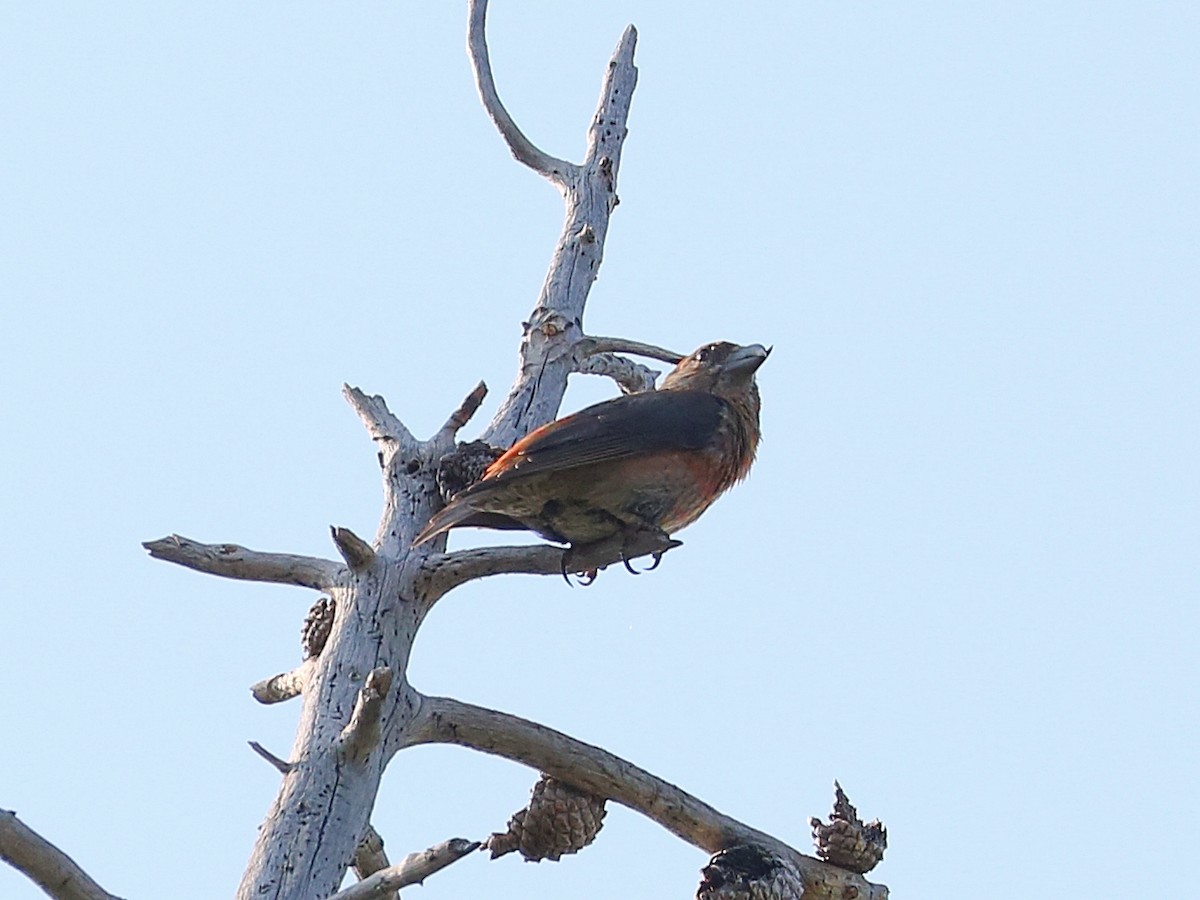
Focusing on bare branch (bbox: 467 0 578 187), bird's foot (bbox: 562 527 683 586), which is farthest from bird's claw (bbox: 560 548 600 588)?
bare branch (bbox: 467 0 578 187)

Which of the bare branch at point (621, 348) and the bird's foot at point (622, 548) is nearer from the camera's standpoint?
the bird's foot at point (622, 548)

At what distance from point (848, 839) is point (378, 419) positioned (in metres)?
2.15

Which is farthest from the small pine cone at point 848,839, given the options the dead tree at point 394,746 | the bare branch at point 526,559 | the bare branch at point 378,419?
the bare branch at point 378,419

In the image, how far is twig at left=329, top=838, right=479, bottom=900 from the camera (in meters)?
3.50

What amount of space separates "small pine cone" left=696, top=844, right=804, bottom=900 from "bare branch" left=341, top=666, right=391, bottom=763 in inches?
40.7

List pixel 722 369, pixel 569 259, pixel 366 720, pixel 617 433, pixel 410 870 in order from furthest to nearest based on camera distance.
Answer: pixel 569 259 < pixel 722 369 < pixel 617 433 < pixel 366 720 < pixel 410 870

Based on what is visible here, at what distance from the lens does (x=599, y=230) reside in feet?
21.7

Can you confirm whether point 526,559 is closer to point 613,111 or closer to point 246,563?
point 246,563

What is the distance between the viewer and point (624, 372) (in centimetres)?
677

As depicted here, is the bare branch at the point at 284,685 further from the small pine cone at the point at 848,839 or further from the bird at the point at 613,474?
the small pine cone at the point at 848,839

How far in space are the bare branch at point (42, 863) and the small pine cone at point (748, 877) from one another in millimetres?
1700

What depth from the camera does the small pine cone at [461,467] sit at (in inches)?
211

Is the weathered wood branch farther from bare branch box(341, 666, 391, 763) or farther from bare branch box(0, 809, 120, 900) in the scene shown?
bare branch box(0, 809, 120, 900)

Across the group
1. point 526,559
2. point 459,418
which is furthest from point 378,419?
point 526,559
